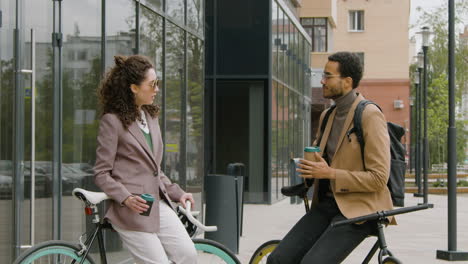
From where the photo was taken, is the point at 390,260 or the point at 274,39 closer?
the point at 390,260

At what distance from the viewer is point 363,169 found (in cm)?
462

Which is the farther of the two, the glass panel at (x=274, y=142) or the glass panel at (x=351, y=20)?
the glass panel at (x=351, y=20)

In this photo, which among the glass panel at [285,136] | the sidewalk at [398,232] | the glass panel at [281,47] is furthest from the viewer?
the glass panel at [285,136]

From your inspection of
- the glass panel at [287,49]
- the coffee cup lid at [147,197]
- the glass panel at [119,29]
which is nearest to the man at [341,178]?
the coffee cup lid at [147,197]

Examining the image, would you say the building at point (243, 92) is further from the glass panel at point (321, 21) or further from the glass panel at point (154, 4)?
the glass panel at point (321, 21)

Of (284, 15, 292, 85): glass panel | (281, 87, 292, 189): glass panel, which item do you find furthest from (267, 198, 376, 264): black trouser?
(284, 15, 292, 85): glass panel

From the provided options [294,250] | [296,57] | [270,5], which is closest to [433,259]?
[294,250]

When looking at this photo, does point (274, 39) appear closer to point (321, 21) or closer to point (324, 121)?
point (324, 121)

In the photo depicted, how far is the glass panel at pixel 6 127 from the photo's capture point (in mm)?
6551

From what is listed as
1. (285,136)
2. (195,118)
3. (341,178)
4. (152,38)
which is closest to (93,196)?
(341,178)

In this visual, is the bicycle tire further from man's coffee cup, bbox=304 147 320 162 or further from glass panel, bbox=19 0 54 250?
glass panel, bbox=19 0 54 250

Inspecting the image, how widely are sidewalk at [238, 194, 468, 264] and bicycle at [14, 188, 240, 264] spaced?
541 cm

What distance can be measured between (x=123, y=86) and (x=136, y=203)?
0.65 meters

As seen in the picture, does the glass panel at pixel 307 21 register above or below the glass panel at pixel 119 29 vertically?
above
